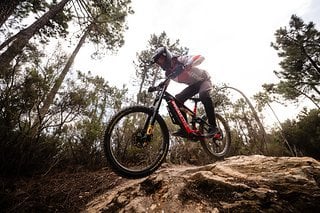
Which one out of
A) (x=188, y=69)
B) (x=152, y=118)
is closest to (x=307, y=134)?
(x=188, y=69)

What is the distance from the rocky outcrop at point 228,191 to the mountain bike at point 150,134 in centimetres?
36

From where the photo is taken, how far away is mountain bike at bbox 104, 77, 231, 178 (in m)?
2.55

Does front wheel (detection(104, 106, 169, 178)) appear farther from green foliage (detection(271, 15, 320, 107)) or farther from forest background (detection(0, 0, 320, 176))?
green foliage (detection(271, 15, 320, 107))

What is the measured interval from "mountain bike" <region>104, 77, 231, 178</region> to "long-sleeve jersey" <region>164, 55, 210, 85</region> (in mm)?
323

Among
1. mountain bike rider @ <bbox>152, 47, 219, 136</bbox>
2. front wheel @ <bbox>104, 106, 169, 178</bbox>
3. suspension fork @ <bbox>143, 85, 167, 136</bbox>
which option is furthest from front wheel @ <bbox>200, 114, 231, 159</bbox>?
suspension fork @ <bbox>143, 85, 167, 136</bbox>

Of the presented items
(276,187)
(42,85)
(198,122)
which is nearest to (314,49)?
(198,122)

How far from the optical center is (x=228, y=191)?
2078 millimetres

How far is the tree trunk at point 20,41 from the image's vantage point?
4337 millimetres

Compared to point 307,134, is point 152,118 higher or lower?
lower

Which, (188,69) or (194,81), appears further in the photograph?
(194,81)

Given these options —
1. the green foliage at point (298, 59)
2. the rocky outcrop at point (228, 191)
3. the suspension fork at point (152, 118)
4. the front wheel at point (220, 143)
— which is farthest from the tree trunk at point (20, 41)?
the green foliage at point (298, 59)

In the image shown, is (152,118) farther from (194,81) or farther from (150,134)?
(194,81)

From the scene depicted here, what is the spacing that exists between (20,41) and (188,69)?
4771 millimetres

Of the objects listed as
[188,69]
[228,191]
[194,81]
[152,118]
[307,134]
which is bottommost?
[228,191]
